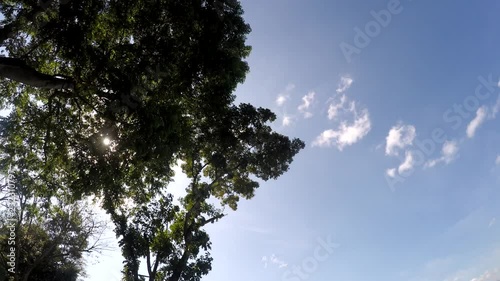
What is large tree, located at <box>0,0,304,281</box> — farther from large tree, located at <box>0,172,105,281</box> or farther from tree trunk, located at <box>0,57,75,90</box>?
large tree, located at <box>0,172,105,281</box>

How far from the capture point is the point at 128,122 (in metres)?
11.8

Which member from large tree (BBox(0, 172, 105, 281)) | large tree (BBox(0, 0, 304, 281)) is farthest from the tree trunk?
large tree (BBox(0, 172, 105, 281))

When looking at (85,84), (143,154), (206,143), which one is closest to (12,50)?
(85,84)

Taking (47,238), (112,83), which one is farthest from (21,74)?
(47,238)

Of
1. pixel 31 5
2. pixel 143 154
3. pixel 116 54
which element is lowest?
pixel 143 154

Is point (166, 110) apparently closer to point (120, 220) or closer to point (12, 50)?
point (12, 50)

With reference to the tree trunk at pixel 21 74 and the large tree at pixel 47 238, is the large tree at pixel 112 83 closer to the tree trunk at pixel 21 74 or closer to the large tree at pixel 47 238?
the tree trunk at pixel 21 74

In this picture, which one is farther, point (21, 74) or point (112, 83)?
point (112, 83)

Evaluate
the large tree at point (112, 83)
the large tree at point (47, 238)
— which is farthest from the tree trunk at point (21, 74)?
the large tree at point (47, 238)

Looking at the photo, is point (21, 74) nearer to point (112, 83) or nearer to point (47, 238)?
point (112, 83)

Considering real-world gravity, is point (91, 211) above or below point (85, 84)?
above

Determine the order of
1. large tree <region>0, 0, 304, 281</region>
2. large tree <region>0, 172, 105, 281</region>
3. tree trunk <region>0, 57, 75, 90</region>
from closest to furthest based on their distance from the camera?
tree trunk <region>0, 57, 75, 90</region> < large tree <region>0, 0, 304, 281</region> < large tree <region>0, 172, 105, 281</region>

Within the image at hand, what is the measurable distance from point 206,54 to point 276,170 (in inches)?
407

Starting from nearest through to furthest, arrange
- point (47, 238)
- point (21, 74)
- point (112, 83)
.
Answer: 1. point (21, 74)
2. point (112, 83)
3. point (47, 238)
